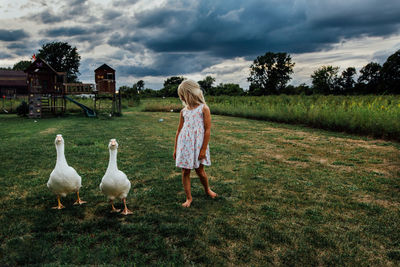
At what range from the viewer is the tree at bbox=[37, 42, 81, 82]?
2124 inches

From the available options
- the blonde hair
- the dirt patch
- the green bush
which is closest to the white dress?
the blonde hair

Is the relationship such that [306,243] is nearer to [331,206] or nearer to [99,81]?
[331,206]

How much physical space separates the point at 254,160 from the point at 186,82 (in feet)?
12.0

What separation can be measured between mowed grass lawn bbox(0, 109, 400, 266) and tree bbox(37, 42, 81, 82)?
56.4 m

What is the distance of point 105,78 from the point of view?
899 inches

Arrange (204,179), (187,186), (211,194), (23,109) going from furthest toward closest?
(23,109), (211,194), (204,179), (187,186)

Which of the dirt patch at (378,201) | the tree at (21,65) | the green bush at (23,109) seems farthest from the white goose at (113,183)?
the tree at (21,65)

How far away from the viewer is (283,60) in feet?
217

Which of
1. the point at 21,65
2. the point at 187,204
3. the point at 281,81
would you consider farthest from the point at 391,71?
the point at 21,65

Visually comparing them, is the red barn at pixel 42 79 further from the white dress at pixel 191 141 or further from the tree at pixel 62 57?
the tree at pixel 62 57

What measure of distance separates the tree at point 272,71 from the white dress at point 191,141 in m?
62.7

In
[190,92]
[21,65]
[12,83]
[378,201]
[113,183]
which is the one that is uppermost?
[21,65]

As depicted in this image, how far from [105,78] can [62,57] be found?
40630mm

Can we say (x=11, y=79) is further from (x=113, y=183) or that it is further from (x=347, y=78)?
(x=347, y=78)
